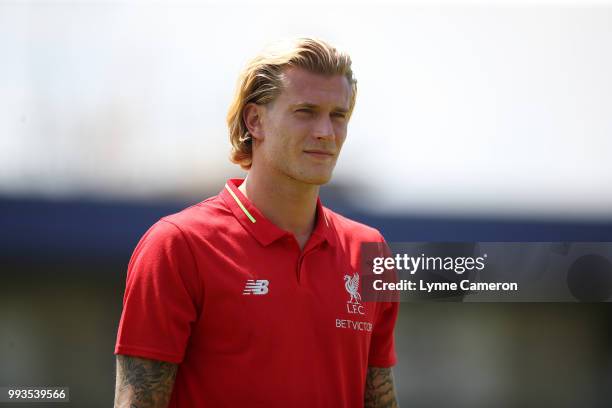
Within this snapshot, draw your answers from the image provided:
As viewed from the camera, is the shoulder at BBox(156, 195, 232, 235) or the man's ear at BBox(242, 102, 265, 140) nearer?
the shoulder at BBox(156, 195, 232, 235)

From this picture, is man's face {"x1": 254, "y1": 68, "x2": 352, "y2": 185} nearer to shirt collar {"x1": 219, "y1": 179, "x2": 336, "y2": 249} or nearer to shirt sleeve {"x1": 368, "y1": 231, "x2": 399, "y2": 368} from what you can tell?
shirt collar {"x1": 219, "y1": 179, "x2": 336, "y2": 249}

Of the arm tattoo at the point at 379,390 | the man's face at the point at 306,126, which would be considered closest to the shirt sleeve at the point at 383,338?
the arm tattoo at the point at 379,390

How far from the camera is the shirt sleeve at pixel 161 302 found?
1378 millimetres

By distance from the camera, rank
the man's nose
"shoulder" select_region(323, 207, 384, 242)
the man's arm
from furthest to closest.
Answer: "shoulder" select_region(323, 207, 384, 242), the man's nose, the man's arm

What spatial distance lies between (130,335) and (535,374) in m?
2.01

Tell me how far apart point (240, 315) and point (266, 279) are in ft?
0.30

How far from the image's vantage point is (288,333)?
145 cm

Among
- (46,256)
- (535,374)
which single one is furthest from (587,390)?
(46,256)

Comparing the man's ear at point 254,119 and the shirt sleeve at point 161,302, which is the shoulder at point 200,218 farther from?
the man's ear at point 254,119

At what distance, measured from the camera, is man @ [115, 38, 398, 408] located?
1396 millimetres

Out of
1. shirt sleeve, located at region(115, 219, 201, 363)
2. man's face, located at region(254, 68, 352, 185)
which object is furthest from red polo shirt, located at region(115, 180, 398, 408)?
man's face, located at region(254, 68, 352, 185)

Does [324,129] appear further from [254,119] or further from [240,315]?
[240,315]

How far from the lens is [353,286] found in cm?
158

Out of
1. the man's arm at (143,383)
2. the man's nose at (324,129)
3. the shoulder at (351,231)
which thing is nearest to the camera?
the man's arm at (143,383)
